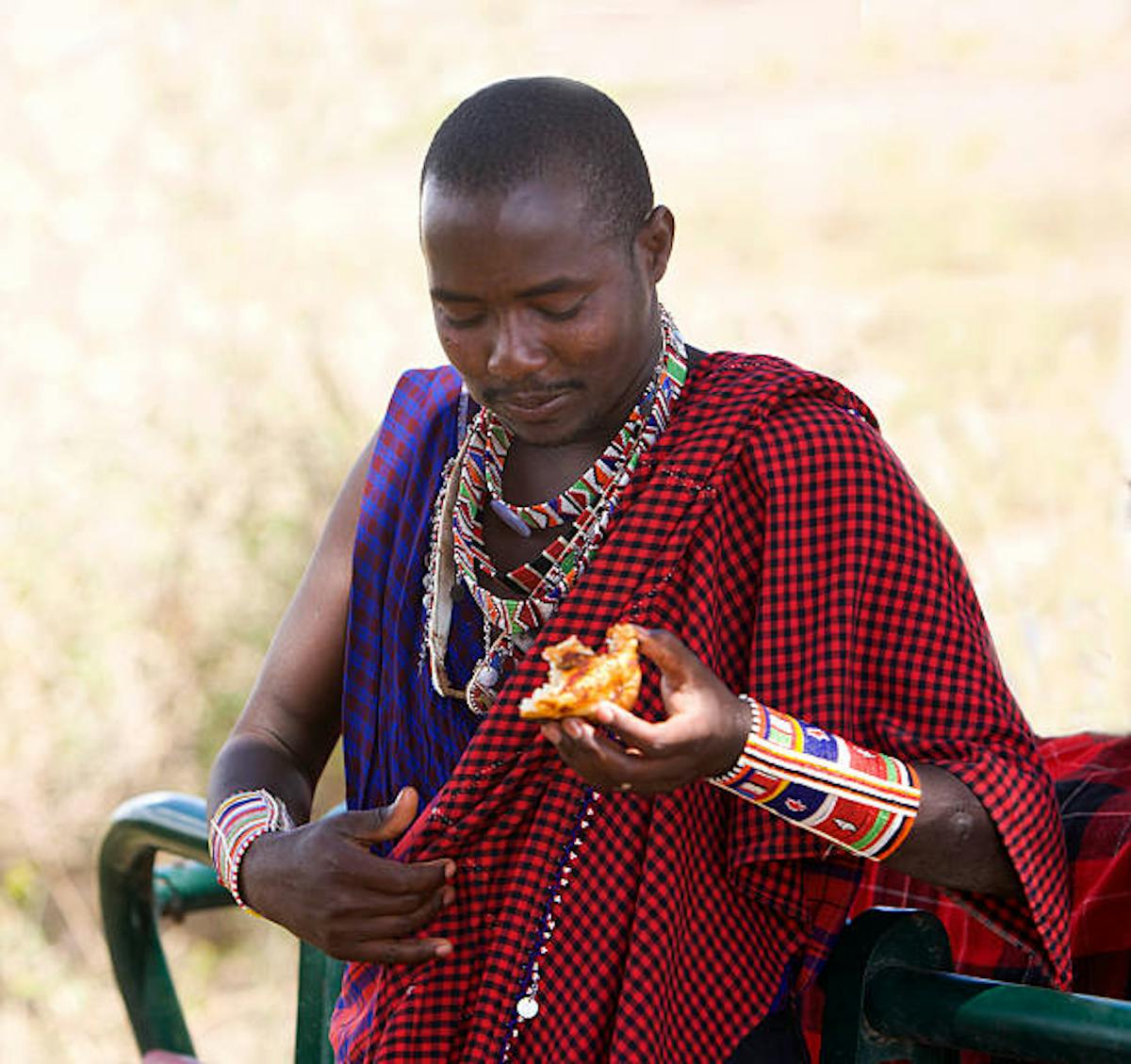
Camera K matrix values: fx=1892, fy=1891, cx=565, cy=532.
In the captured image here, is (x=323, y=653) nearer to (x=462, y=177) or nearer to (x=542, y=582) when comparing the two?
(x=542, y=582)

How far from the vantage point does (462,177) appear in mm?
1865

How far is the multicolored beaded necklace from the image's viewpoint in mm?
1975

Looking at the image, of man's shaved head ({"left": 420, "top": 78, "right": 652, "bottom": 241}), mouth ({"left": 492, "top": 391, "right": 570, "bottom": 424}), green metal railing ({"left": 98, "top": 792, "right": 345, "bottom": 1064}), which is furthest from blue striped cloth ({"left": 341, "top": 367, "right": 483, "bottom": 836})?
green metal railing ({"left": 98, "top": 792, "right": 345, "bottom": 1064})

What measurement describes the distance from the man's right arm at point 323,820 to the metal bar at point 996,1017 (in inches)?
17.5

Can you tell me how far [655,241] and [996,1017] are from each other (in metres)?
0.83

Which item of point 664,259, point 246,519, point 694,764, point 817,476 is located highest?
point 246,519

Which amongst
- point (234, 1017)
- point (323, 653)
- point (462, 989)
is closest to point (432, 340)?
point (234, 1017)

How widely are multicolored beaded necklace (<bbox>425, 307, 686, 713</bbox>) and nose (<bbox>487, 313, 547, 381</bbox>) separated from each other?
171 mm

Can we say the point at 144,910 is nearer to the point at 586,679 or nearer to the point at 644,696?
the point at 644,696

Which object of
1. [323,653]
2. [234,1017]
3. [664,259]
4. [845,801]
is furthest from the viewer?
[234,1017]

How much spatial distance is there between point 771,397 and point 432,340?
4259 millimetres

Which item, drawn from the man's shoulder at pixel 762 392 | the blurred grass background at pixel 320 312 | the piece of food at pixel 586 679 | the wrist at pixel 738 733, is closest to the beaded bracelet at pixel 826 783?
the wrist at pixel 738 733

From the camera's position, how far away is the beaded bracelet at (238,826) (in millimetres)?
2041

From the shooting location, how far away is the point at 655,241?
1.95 m
